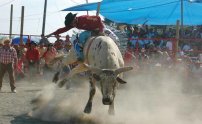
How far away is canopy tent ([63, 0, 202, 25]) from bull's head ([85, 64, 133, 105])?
934cm

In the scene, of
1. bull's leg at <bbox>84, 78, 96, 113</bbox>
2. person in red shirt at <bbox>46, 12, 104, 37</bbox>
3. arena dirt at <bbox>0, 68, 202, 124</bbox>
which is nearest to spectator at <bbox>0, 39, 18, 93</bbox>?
arena dirt at <bbox>0, 68, 202, 124</bbox>

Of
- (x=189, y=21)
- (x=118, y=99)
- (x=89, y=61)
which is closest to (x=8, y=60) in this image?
(x=118, y=99)

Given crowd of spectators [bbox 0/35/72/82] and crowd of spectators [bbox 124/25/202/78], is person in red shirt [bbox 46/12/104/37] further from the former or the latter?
crowd of spectators [bbox 0/35/72/82]

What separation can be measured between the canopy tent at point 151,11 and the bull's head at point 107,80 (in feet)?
30.7

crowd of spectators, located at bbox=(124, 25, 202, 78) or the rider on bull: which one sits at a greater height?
the rider on bull

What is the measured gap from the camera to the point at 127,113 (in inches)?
293

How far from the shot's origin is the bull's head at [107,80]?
21.4 feet

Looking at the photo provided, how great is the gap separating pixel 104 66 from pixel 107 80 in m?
0.40

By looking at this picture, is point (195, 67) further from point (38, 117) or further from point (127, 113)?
point (38, 117)

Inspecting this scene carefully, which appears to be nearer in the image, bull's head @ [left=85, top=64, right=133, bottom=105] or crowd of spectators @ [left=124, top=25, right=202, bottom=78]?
bull's head @ [left=85, top=64, right=133, bottom=105]

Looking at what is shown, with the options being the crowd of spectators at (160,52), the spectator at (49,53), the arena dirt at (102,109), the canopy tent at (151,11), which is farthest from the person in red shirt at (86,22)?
the canopy tent at (151,11)

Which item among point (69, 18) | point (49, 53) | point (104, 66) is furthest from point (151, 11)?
point (104, 66)

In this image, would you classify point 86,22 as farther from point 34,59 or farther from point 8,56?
point 34,59

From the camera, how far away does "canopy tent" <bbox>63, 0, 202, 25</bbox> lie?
653 inches
